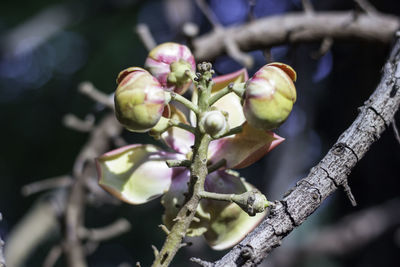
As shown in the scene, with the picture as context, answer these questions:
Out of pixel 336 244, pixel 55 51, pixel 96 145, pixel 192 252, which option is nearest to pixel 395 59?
pixel 96 145

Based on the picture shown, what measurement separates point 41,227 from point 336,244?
1.13m

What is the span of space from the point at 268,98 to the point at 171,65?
134 mm

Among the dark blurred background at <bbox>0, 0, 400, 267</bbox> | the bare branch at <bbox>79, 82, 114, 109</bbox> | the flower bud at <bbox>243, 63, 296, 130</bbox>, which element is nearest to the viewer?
the flower bud at <bbox>243, 63, 296, 130</bbox>

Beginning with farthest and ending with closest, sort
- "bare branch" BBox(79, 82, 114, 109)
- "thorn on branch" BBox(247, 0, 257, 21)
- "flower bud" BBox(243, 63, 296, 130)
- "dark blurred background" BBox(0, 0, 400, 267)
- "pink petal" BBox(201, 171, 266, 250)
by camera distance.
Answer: "dark blurred background" BBox(0, 0, 400, 267) < "thorn on branch" BBox(247, 0, 257, 21) < "bare branch" BBox(79, 82, 114, 109) < "pink petal" BBox(201, 171, 266, 250) < "flower bud" BBox(243, 63, 296, 130)

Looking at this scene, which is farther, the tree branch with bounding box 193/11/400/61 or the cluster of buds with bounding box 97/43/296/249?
the tree branch with bounding box 193/11/400/61

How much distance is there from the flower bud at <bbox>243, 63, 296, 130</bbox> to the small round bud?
0.08 feet

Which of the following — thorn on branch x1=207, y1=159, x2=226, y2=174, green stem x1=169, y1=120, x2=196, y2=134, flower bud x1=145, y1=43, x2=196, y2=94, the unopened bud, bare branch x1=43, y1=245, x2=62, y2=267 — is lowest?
bare branch x1=43, y1=245, x2=62, y2=267

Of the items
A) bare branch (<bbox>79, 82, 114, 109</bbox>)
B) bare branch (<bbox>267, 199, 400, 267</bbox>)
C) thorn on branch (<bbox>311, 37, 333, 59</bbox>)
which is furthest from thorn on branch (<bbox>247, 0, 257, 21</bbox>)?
bare branch (<bbox>267, 199, 400, 267</bbox>)

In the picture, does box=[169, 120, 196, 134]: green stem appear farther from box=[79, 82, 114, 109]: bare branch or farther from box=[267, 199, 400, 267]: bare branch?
box=[267, 199, 400, 267]: bare branch

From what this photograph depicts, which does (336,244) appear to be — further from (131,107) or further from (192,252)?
(131,107)

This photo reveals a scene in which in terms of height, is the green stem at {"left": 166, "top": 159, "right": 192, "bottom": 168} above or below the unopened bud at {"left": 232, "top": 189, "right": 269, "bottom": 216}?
above

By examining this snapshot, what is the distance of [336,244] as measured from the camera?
1.98 m

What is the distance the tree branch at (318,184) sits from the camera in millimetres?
468

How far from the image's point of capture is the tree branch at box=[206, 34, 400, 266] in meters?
0.47
